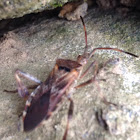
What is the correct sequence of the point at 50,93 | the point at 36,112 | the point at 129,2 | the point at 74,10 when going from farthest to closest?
the point at 74,10, the point at 129,2, the point at 50,93, the point at 36,112

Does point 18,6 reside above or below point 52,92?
above

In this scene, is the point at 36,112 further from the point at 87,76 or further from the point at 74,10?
the point at 74,10

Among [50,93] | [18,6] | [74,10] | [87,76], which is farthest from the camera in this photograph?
[74,10]

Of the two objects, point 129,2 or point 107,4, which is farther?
point 107,4

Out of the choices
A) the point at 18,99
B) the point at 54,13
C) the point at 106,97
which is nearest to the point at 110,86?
the point at 106,97

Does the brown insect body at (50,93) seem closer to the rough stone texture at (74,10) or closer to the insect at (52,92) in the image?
the insect at (52,92)

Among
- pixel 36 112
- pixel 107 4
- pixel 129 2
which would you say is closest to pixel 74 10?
pixel 107 4

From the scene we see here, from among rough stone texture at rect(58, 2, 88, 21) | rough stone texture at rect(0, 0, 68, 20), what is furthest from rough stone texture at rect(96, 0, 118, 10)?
rough stone texture at rect(0, 0, 68, 20)
